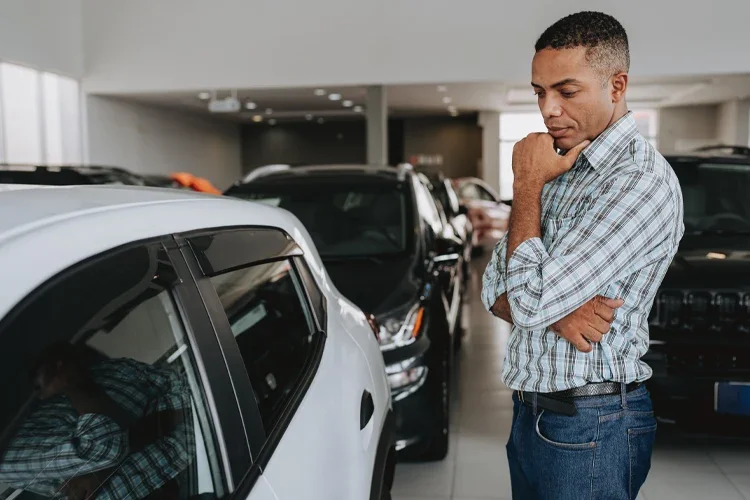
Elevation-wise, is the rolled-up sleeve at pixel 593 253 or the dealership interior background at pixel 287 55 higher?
the dealership interior background at pixel 287 55

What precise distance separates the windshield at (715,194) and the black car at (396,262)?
4.79 ft

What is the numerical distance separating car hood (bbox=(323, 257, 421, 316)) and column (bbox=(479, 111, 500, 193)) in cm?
2064

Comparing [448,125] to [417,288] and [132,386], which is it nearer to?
[417,288]

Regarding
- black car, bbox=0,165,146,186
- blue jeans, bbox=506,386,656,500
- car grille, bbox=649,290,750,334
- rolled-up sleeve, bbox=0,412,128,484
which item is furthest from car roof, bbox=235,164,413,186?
rolled-up sleeve, bbox=0,412,128,484

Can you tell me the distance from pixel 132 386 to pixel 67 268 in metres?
0.26

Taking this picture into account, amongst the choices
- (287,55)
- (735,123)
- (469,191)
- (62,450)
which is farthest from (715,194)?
(735,123)

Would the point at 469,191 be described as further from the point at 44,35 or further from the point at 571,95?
the point at 571,95

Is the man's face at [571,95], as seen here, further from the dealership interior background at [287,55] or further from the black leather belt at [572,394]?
the dealership interior background at [287,55]

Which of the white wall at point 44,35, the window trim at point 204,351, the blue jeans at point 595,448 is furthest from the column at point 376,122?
the window trim at point 204,351

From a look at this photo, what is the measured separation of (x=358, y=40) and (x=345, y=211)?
34.5 feet

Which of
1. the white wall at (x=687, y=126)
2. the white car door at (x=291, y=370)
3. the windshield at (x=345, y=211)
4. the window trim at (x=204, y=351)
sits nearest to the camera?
the window trim at (x=204, y=351)

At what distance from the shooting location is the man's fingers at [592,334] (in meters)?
1.54

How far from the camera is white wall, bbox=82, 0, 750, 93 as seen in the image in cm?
1372

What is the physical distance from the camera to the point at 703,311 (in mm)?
3625
